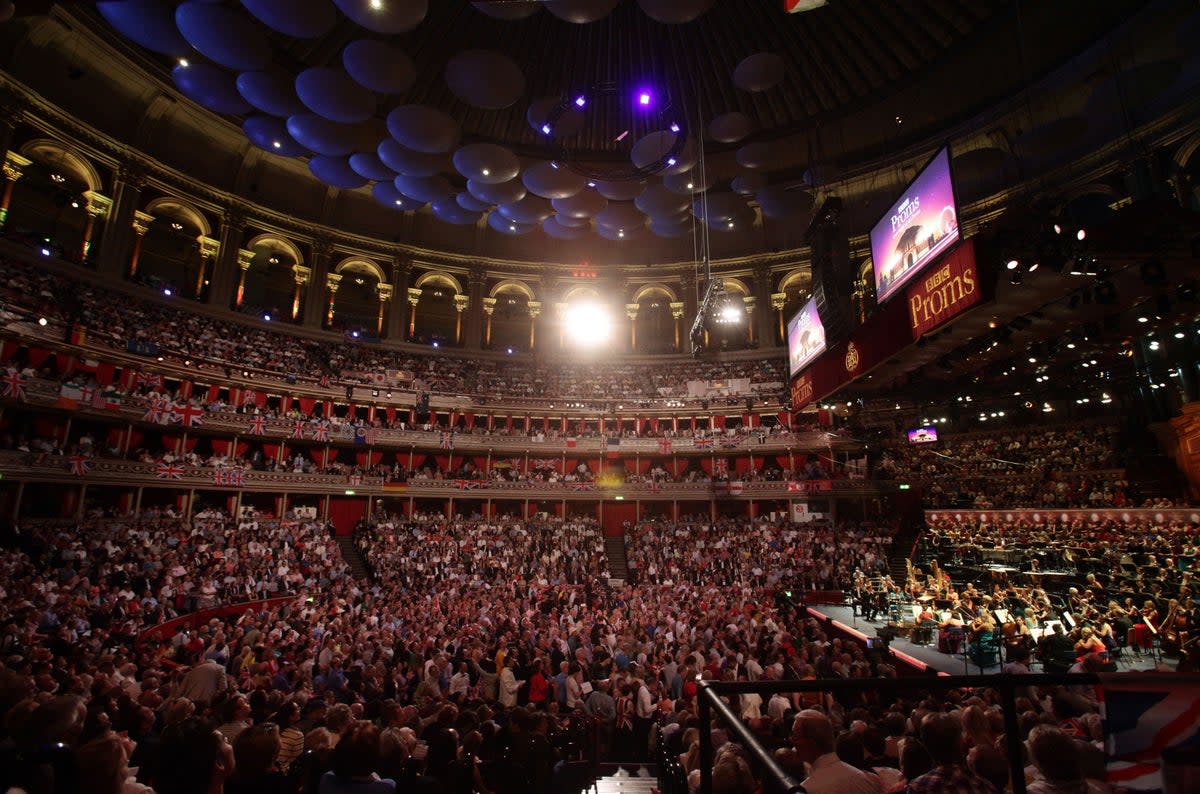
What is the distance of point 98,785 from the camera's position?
284cm

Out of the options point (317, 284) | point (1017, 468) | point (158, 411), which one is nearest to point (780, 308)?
point (1017, 468)

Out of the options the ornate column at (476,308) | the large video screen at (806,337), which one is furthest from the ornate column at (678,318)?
the large video screen at (806,337)

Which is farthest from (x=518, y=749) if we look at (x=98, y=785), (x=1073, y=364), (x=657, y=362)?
(x=657, y=362)

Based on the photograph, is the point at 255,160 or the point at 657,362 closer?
the point at 255,160

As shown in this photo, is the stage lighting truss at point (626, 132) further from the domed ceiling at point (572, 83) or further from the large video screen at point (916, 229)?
the large video screen at point (916, 229)

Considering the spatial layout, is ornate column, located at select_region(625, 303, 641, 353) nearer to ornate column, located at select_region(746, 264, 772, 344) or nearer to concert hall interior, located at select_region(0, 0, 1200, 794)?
concert hall interior, located at select_region(0, 0, 1200, 794)

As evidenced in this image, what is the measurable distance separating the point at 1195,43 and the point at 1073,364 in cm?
1147

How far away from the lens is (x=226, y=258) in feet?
95.7

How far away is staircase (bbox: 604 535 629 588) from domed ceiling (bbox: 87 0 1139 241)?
48.6ft

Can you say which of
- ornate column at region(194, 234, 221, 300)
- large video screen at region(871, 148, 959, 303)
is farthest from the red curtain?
large video screen at region(871, 148, 959, 303)

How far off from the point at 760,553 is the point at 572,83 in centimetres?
1988

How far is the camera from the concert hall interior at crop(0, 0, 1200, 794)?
5.62 metres

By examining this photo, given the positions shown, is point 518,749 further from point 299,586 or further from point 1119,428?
point 1119,428

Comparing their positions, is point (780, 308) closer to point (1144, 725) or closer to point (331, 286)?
point (331, 286)
